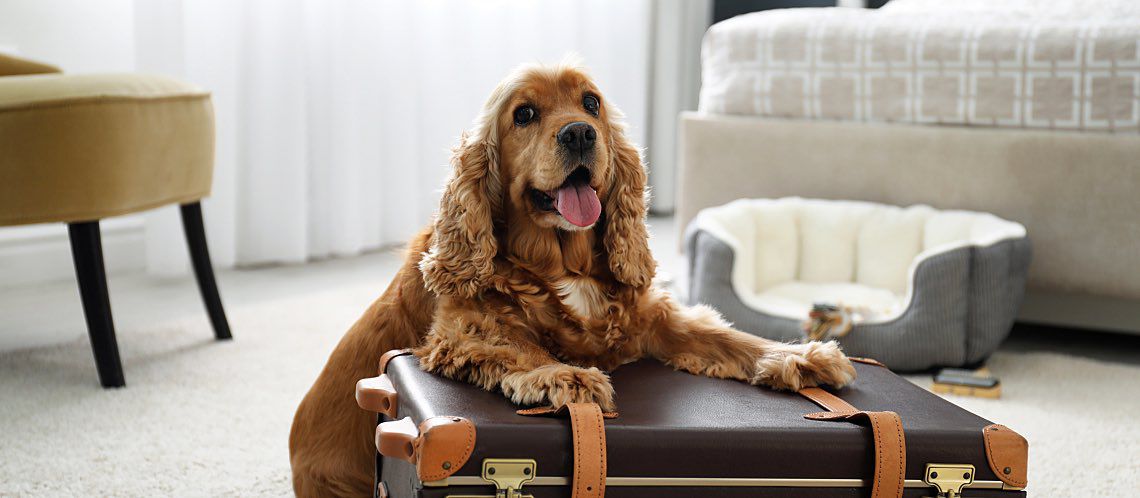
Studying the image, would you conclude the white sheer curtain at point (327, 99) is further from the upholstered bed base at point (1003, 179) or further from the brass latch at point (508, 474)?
the brass latch at point (508, 474)

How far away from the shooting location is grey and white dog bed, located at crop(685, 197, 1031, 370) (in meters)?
2.31

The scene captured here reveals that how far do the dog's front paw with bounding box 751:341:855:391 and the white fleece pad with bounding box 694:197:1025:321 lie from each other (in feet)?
3.23

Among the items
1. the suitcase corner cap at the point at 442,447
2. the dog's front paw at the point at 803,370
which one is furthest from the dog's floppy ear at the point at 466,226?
the dog's front paw at the point at 803,370

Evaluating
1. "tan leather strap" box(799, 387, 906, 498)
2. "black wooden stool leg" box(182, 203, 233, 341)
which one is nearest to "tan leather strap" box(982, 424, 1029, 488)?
"tan leather strap" box(799, 387, 906, 498)

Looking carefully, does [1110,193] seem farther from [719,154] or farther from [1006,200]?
[719,154]

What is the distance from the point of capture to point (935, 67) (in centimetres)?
264

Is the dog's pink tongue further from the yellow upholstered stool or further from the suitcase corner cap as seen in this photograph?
the yellow upholstered stool

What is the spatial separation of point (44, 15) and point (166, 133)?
1170 millimetres

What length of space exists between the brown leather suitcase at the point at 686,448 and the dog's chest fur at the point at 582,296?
0.55 ft

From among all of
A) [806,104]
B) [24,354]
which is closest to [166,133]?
[24,354]

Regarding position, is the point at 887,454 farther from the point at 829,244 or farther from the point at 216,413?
the point at 829,244

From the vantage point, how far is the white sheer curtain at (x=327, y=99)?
321cm

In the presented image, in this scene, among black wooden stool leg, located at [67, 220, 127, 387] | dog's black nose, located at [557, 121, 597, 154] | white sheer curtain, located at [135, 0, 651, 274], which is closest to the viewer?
dog's black nose, located at [557, 121, 597, 154]

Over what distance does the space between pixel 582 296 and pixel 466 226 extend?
0.19 m
